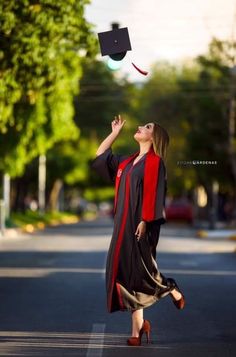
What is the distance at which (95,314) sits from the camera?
40.7 feet

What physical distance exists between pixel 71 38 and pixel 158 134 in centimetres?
1517

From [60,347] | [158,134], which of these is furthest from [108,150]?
[60,347]

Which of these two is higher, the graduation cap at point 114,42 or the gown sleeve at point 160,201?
the graduation cap at point 114,42

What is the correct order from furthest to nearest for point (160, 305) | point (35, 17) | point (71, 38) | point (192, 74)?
point (192, 74) < point (71, 38) < point (35, 17) < point (160, 305)

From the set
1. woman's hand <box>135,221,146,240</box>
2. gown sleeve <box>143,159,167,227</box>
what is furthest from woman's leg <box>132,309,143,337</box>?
gown sleeve <box>143,159,167,227</box>

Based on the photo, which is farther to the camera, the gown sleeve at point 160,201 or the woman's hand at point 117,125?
the woman's hand at point 117,125

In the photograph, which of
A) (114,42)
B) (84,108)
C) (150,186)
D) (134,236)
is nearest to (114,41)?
(114,42)

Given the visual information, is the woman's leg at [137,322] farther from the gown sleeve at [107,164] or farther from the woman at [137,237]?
the gown sleeve at [107,164]

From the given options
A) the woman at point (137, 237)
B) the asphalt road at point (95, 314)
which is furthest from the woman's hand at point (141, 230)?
the asphalt road at point (95, 314)

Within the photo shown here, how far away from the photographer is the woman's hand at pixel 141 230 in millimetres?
9547

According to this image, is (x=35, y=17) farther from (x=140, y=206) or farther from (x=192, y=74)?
(x=192, y=74)

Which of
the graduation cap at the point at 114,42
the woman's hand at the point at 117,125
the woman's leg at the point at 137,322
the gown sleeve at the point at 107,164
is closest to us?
the woman's leg at the point at 137,322

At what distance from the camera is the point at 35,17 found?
23000mm

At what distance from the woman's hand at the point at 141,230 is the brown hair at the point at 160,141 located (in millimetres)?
624
